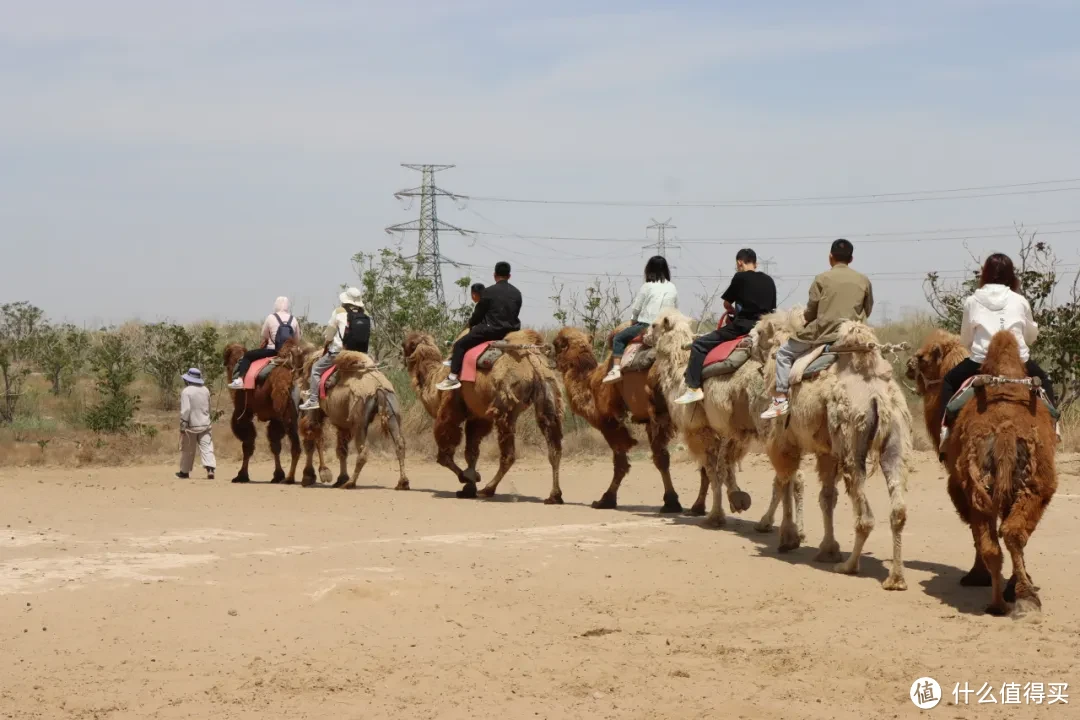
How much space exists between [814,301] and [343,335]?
8.02 m

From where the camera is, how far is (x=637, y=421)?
14.6 m

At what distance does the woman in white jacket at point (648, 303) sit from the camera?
1439 centimetres

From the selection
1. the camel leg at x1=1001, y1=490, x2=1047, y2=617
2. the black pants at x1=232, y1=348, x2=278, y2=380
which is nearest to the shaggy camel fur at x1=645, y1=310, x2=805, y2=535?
the camel leg at x1=1001, y1=490, x2=1047, y2=617

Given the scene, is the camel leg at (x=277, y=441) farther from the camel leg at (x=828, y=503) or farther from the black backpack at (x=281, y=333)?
the camel leg at (x=828, y=503)

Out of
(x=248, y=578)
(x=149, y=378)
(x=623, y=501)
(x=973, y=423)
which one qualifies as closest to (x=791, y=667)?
(x=973, y=423)

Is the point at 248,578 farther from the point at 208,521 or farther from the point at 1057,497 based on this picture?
the point at 1057,497

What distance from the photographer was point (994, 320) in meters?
9.59

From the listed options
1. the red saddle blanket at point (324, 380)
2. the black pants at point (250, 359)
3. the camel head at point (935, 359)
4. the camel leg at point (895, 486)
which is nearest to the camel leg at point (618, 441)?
the red saddle blanket at point (324, 380)

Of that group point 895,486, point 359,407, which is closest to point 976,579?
point 895,486

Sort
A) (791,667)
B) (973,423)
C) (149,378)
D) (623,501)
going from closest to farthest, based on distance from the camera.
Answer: (791,667), (973,423), (623,501), (149,378)

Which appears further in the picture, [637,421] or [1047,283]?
[1047,283]

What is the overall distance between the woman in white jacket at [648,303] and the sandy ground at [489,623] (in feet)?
8.15

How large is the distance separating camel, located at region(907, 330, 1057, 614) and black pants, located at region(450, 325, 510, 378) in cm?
701

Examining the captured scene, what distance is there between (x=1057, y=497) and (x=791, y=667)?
8027 millimetres
